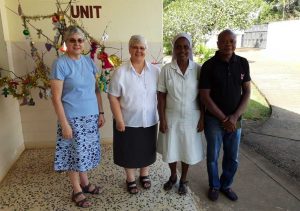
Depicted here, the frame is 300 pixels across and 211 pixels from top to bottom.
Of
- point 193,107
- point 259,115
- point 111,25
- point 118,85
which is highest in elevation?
point 111,25

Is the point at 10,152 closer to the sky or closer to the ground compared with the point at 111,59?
closer to the ground

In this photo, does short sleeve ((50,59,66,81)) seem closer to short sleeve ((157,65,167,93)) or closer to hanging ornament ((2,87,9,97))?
short sleeve ((157,65,167,93))

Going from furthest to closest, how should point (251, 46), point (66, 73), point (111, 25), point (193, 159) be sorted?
point (251, 46)
point (111, 25)
point (193, 159)
point (66, 73)

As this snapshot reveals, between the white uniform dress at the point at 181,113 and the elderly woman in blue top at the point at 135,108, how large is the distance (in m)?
0.13

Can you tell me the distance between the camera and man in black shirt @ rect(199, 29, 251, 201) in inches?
97.2

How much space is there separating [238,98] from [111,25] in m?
2.05

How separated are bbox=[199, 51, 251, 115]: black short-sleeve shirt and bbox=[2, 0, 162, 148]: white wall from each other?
5.22 ft

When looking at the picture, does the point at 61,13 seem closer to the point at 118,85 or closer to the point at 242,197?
the point at 118,85

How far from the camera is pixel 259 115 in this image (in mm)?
5844

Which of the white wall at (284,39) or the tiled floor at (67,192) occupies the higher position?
the white wall at (284,39)

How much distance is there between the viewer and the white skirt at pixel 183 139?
104 inches

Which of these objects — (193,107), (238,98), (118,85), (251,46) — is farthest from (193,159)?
(251,46)

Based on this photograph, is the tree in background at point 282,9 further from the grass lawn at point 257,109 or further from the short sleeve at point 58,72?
the short sleeve at point 58,72

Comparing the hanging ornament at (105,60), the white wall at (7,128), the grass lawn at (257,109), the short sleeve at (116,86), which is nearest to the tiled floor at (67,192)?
the white wall at (7,128)
